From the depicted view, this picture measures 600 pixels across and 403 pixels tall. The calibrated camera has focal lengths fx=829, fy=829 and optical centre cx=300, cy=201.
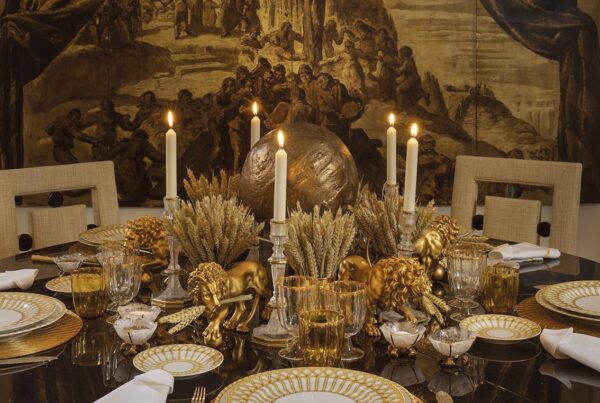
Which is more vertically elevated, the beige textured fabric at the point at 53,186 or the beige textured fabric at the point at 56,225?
the beige textured fabric at the point at 53,186

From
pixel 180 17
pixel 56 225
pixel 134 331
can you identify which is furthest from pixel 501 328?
pixel 180 17

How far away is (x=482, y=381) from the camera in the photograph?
158cm

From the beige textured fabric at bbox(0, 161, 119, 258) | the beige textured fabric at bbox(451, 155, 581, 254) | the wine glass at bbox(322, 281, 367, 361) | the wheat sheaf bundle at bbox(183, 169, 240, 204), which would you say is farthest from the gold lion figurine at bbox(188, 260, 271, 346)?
the beige textured fabric at bbox(451, 155, 581, 254)

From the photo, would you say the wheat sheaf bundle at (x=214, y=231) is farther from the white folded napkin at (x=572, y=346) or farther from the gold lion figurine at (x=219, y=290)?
the white folded napkin at (x=572, y=346)

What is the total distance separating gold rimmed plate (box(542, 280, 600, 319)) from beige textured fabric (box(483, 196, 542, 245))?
3.35 feet

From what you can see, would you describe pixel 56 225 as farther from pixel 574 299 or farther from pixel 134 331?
pixel 574 299

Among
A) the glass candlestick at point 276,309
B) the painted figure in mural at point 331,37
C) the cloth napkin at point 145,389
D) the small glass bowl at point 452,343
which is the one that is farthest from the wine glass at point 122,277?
the painted figure in mural at point 331,37

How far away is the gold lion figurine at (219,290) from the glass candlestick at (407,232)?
0.36m

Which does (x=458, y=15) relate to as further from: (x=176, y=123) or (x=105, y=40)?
(x=105, y=40)

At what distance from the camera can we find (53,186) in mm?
3168

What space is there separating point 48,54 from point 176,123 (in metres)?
0.77

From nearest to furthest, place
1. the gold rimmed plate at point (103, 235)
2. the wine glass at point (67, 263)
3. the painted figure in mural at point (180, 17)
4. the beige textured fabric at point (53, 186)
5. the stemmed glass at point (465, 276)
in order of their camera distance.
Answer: the stemmed glass at point (465, 276)
the wine glass at point (67, 263)
the gold rimmed plate at point (103, 235)
the beige textured fabric at point (53, 186)
the painted figure in mural at point (180, 17)

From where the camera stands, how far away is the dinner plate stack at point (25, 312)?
1.80 metres

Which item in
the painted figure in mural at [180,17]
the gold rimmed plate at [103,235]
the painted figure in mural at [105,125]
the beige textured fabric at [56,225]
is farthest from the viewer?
the painted figure in mural at [105,125]
